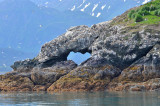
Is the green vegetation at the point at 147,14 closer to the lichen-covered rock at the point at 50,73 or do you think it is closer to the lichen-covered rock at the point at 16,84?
the lichen-covered rock at the point at 50,73

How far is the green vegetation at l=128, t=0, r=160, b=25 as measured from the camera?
77.3m

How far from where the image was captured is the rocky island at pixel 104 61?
67413 mm

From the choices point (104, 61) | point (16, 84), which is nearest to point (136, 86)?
point (104, 61)

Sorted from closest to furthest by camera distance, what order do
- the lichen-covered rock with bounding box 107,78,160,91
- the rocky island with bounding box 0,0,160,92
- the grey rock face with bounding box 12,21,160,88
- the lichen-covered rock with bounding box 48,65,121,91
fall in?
1. the lichen-covered rock with bounding box 107,78,160,91
2. the rocky island with bounding box 0,0,160,92
3. the lichen-covered rock with bounding box 48,65,121,91
4. the grey rock face with bounding box 12,21,160,88

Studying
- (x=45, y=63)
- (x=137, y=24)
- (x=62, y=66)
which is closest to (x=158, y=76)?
(x=137, y=24)

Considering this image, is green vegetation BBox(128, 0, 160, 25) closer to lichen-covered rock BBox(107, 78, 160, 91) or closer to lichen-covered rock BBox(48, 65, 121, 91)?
lichen-covered rock BBox(48, 65, 121, 91)

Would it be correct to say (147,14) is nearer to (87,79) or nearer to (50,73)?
(87,79)

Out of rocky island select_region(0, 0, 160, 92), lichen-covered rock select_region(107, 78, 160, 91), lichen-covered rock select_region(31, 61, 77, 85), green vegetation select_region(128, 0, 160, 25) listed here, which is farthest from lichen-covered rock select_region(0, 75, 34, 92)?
green vegetation select_region(128, 0, 160, 25)

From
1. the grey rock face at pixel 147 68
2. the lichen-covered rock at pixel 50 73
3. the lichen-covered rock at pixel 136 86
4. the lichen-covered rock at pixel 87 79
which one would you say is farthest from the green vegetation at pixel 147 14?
the lichen-covered rock at pixel 50 73

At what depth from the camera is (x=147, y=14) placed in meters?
81.8

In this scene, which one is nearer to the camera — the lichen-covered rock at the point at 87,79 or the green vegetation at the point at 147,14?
the lichen-covered rock at the point at 87,79

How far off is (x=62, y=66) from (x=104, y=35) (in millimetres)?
11383

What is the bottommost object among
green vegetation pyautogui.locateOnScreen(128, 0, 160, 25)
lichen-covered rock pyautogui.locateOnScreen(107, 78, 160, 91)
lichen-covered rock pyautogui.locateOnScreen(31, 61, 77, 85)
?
lichen-covered rock pyautogui.locateOnScreen(107, 78, 160, 91)

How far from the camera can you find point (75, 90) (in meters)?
67.7
